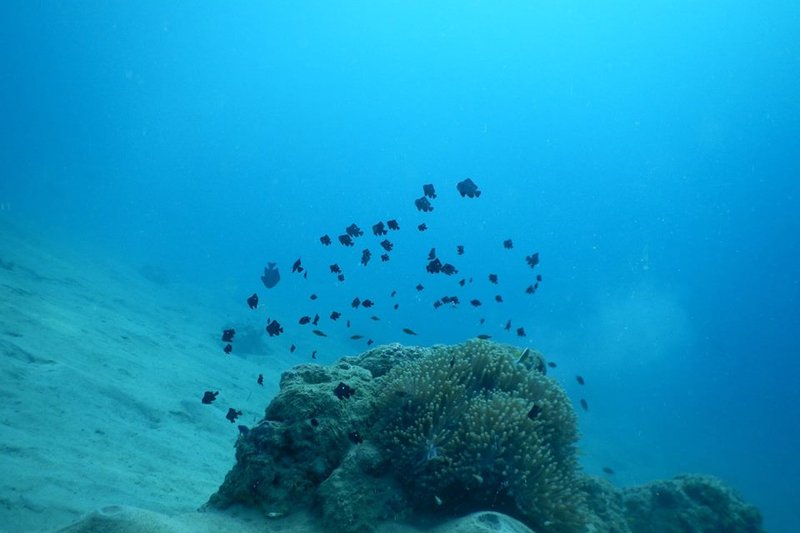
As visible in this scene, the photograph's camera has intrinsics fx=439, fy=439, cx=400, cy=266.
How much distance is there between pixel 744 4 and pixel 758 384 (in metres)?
77.7

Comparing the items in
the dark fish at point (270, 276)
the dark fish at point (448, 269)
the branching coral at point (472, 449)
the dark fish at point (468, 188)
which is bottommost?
the branching coral at point (472, 449)

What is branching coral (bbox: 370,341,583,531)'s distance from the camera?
4.23m

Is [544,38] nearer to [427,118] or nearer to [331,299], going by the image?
[427,118]

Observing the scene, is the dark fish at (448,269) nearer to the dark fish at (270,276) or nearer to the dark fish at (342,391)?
the dark fish at (270,276)

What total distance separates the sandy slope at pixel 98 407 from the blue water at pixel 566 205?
78.9ft

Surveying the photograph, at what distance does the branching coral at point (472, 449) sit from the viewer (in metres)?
4.23

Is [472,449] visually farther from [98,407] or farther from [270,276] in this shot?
[98,407]

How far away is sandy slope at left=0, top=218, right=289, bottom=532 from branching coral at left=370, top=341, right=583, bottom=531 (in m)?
3.49

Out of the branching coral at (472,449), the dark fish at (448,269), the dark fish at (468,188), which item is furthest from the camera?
the dark fish at (448,269)

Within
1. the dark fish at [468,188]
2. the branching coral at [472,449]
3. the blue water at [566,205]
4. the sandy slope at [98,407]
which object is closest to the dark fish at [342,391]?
the branching coral at [472,449]

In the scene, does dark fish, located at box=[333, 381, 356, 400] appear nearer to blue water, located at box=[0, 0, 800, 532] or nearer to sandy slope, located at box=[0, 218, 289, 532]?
sandy slope, located at box=[0, 218, 289, 532]

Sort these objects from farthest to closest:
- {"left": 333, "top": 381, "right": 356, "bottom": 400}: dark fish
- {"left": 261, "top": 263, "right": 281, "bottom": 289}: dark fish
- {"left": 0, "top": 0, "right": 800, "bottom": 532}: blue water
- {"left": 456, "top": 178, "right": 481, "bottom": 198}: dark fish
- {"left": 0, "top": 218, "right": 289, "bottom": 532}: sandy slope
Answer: {"left": 0, "top": 0, "right": 800, "bottom": 532}: blue water, {"left": 456, "top": 178, "right": 481, "bottom": 198}: dark fish, {"left": 261, "top": 263, "right": 281, "bottom": 289}: dark fish, {"left": 0, "top": 218, "right": 289, "bottom": 532}: sandy slope, {"left": 333, "top": 381, "right": 356, "bottom": 400}: dark fish

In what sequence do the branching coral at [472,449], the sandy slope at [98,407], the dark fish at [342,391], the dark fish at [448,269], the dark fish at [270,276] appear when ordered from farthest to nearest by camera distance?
the dark fish at [448,269] → the dark fish at [270,276] → the sandy slope at [98,407] → the dark fish at [342,391] → the branching coral at [472,449]

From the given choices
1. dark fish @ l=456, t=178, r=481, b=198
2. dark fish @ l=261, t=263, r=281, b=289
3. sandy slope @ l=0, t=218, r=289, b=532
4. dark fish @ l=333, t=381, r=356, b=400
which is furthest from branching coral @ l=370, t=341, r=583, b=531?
Answer: dark fish @ l=456, t=178, r=481, b=198
